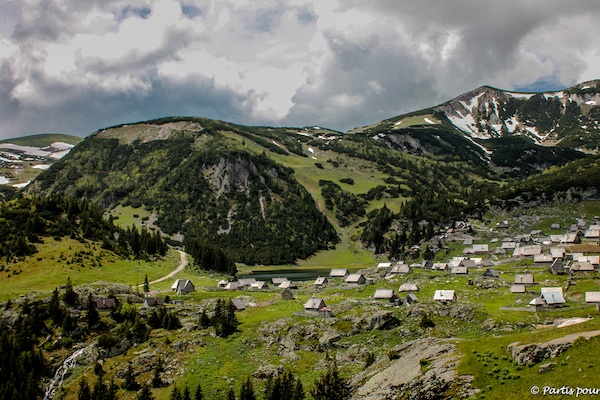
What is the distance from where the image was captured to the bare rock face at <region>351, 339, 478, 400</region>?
40.1 metres

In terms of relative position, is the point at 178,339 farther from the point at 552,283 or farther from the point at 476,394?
the point at 552,283

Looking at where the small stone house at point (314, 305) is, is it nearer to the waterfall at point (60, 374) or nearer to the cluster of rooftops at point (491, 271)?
the cluster of rooftops at point (491, 271)

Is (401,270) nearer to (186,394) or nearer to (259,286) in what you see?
(259,286)

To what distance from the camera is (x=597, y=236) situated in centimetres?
15262

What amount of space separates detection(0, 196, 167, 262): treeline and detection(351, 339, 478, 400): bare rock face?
10231 centimetres

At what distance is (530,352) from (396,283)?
76159 mm

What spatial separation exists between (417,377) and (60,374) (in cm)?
5979

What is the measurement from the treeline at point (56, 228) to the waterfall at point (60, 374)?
169 feet

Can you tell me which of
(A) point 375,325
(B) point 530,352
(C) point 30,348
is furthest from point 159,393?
(B) point 530,352

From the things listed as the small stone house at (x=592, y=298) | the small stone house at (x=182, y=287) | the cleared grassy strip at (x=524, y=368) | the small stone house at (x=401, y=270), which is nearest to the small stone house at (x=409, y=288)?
the small stone house at (x=401, y=270)

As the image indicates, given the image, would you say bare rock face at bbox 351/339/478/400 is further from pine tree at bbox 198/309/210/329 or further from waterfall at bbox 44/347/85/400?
waterfall at bbox 44/347/85/400

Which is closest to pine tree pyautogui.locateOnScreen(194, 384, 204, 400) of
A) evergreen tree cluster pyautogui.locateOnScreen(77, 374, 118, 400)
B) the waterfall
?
evergreen tree cluster pyautogui.locateOnScreen(77, 374, 118, 400)

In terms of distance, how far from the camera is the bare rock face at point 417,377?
1578 inches

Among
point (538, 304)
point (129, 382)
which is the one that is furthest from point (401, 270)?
point (129, 382)
